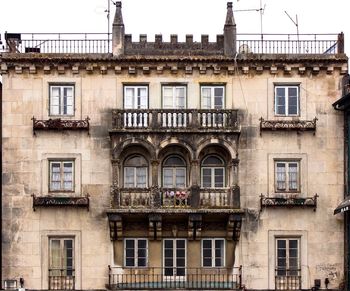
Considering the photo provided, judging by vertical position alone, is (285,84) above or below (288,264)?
above

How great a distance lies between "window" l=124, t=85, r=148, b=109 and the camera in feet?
160

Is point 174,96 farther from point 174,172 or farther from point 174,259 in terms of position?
point 174,259

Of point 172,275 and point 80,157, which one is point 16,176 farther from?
point 172,275

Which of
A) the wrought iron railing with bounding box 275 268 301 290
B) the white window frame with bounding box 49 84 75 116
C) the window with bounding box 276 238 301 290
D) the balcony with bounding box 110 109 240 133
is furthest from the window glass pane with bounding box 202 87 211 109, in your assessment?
the wrought iron railing with bounding box 275 268 301 290

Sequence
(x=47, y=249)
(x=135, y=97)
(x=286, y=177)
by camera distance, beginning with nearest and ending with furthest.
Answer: (x=47, y=249) < (x=286, y=177) < (x=135, y=97)

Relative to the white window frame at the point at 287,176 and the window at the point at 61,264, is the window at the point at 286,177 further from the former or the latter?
the window at the point at 61,264

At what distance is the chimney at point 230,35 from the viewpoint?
1922 inches

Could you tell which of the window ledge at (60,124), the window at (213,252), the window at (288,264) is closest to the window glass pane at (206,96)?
the window ledge at (60,124)

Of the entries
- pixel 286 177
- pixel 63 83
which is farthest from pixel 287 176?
pixel 63 83

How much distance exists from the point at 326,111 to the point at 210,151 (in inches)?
236

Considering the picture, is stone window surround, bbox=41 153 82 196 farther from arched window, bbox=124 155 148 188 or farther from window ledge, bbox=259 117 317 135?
window ledge, bbox=259 117 317 135

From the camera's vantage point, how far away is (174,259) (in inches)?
1905

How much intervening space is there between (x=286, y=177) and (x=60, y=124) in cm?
1119

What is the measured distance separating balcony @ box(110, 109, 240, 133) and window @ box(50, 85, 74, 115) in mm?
2289
